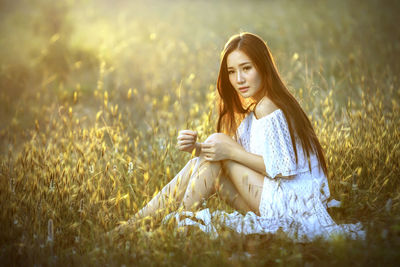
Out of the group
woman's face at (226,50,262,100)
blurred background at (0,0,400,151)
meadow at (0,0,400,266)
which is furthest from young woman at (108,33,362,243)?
blurred background at (0,0,400,151)

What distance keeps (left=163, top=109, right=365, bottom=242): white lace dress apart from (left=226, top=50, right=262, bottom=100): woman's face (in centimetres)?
22

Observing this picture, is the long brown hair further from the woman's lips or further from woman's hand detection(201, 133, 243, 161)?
woman's hand detection(201, 133, 243, 161)

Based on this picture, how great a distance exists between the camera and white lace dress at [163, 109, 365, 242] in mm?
2100

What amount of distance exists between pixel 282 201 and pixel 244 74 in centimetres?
77

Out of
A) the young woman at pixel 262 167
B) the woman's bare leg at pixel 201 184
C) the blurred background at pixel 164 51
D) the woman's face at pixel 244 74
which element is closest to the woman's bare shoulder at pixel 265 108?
the young woman at pixel 262 167

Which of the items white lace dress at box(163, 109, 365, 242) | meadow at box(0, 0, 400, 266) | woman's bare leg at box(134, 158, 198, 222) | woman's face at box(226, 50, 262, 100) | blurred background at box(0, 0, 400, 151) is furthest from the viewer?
blurred background at box(0, 0, 400, 151)

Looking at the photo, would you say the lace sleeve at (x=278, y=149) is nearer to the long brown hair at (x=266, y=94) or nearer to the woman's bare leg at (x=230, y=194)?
the long brown hair at (x=266, y=94)

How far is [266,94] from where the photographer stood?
2338mm

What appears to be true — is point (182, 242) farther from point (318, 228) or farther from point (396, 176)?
point (396, 176)

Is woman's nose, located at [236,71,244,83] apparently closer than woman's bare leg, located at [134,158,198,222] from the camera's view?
No

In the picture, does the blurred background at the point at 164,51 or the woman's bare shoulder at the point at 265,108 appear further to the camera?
the blurred background at the point at 164,51

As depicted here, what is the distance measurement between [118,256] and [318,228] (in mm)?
1032

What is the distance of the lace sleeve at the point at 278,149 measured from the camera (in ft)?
7.13

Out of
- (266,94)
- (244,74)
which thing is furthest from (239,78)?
(266,94)
